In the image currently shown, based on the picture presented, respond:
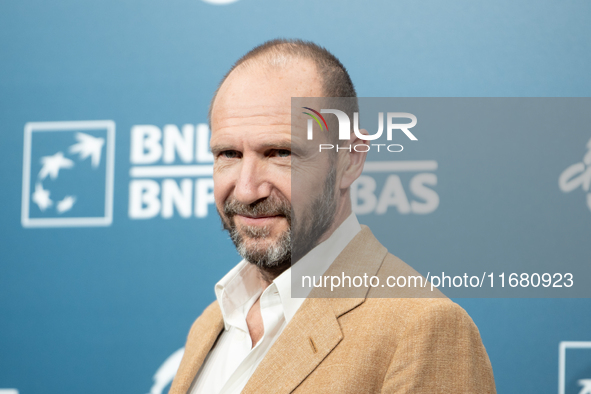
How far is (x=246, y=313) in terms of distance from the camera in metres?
1.26

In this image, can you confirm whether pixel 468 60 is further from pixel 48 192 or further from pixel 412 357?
pixel 48 192

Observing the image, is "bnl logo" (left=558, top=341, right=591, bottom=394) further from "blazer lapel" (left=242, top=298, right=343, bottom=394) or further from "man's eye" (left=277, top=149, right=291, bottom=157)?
"man's eye" (left=277, top=149, right=291, bottom=157)

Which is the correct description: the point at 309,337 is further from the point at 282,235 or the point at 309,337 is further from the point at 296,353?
the point at 282,235

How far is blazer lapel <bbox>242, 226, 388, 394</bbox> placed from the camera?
95 cm

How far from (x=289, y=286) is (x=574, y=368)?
1292 millimetres

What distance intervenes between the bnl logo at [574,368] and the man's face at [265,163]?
1.25m

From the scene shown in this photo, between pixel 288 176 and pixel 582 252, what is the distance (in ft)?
3.83

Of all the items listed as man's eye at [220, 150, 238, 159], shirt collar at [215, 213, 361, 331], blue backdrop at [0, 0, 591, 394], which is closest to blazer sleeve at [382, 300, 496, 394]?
shirt collar at [215, 213, 361, 331]

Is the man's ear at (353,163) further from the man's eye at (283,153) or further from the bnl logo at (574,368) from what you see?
the bnl logo at (574,368)

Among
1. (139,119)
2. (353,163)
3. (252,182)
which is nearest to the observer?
(252,182)

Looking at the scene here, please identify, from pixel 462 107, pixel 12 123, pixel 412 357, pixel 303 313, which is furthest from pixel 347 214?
pixel 12 123

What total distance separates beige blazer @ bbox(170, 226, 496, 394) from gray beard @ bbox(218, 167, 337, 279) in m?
0.13

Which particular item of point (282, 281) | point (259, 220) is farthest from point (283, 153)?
point (282, 281)

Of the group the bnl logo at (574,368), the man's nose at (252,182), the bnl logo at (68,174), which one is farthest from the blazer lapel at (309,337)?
the bnl logo at (68,174)
